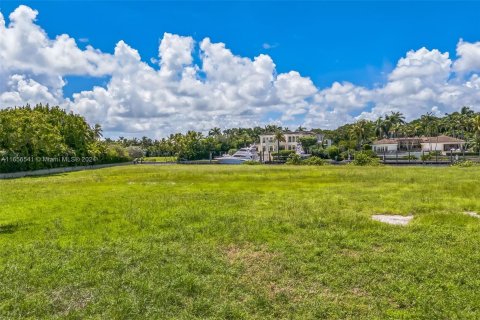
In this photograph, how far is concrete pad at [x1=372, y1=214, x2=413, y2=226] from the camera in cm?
1669

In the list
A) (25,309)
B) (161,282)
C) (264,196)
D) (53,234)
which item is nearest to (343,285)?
(161,282)

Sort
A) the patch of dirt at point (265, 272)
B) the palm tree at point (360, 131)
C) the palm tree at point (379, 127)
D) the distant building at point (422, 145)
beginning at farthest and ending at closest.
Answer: the palm tree at point (379, 127) → the palm tree at point (360, 131) → the distant building at point (422, 145) → the patch of dirt at point (265, 272)

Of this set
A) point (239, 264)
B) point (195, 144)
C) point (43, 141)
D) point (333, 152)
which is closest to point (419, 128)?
point (333, 152)

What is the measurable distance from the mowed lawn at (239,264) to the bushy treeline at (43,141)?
120 feet

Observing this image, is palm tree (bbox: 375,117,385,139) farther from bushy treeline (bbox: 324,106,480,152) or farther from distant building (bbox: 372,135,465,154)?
distant building (bbox: 372,135,465,154)

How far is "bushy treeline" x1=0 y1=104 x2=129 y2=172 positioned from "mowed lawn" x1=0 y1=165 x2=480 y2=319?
3658 centimetres

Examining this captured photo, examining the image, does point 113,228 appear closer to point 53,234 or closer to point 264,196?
point 53,234

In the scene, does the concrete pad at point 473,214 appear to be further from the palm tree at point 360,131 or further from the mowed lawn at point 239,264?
the palm tree at point 360,131

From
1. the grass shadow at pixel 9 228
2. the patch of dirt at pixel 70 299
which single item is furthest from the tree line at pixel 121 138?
the patch of dirt at pixel 70 299

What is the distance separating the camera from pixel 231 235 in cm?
1430

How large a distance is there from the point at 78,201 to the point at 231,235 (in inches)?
549

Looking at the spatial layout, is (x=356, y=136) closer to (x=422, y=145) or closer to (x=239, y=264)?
(x=422, y=145)

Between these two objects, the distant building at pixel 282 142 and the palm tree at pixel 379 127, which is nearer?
the distant building at pixel 282 142

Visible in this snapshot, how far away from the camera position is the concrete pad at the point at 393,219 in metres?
16.7
